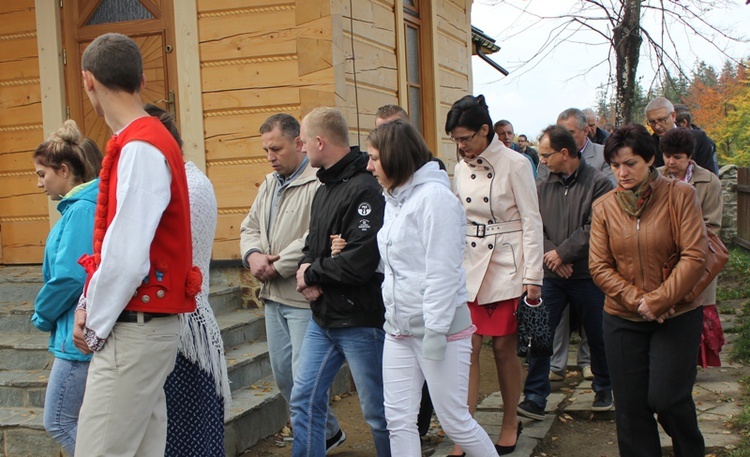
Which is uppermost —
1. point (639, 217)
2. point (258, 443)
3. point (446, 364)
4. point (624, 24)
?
point (624, 24)

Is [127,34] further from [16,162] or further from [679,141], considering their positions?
[679,141]

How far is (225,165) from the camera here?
24.5 feet

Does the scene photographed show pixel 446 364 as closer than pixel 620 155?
Yes

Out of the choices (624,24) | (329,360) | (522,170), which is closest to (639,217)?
(522,170)

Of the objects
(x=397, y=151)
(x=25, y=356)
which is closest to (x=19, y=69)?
(x=25, y=356)

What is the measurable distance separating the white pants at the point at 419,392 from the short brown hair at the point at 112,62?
69.0 inches

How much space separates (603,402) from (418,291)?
2687mm

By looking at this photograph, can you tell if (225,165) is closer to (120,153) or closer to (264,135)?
(264,135)

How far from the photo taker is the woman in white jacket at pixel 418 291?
12.8 feet

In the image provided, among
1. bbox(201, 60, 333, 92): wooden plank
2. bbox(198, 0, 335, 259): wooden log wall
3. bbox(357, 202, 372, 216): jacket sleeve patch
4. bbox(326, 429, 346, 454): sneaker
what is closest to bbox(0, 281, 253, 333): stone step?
bbox(198, 0, 335, 259): wooden log wall

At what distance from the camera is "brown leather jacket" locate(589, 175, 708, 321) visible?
412cm

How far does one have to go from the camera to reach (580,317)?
6.13 metres

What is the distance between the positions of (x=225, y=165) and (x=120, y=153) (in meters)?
4.38

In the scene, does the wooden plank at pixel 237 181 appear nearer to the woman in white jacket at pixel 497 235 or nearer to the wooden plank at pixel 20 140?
the wooden plank at pixel 20 140
